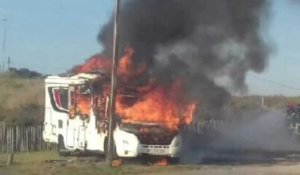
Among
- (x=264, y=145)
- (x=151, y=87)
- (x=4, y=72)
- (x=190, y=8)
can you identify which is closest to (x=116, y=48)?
(x=151, y=87)

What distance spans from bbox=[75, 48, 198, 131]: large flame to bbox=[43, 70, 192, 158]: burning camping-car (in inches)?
6.4

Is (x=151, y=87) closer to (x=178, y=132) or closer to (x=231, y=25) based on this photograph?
(x=178, y=132)

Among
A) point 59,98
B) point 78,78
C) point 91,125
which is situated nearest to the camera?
point 91,125

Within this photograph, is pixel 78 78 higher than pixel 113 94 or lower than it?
higher

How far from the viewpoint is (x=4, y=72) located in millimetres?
61562

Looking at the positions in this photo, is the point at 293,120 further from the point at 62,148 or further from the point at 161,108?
the point at 62,148

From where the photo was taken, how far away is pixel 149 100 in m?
21.3

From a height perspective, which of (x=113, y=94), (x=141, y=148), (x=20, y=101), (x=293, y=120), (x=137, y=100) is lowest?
(x=141, y=148)

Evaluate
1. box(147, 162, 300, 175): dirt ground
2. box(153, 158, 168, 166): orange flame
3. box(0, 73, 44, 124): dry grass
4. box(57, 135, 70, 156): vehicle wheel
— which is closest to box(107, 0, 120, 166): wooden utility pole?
box(153, 158, 168, 166): orange flame

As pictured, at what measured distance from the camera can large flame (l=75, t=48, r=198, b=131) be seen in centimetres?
2094

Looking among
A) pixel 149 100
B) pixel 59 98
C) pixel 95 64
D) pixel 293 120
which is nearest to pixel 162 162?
pixel 149 100

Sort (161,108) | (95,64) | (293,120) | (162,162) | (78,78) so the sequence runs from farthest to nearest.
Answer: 1. (293,120)
2. (95,64)
3. (78,78)
4. (161,108)
5. (162,162)

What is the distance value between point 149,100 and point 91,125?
84.0 inches

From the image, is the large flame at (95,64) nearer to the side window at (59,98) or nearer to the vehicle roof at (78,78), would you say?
the vehicle roof at (78,78)
